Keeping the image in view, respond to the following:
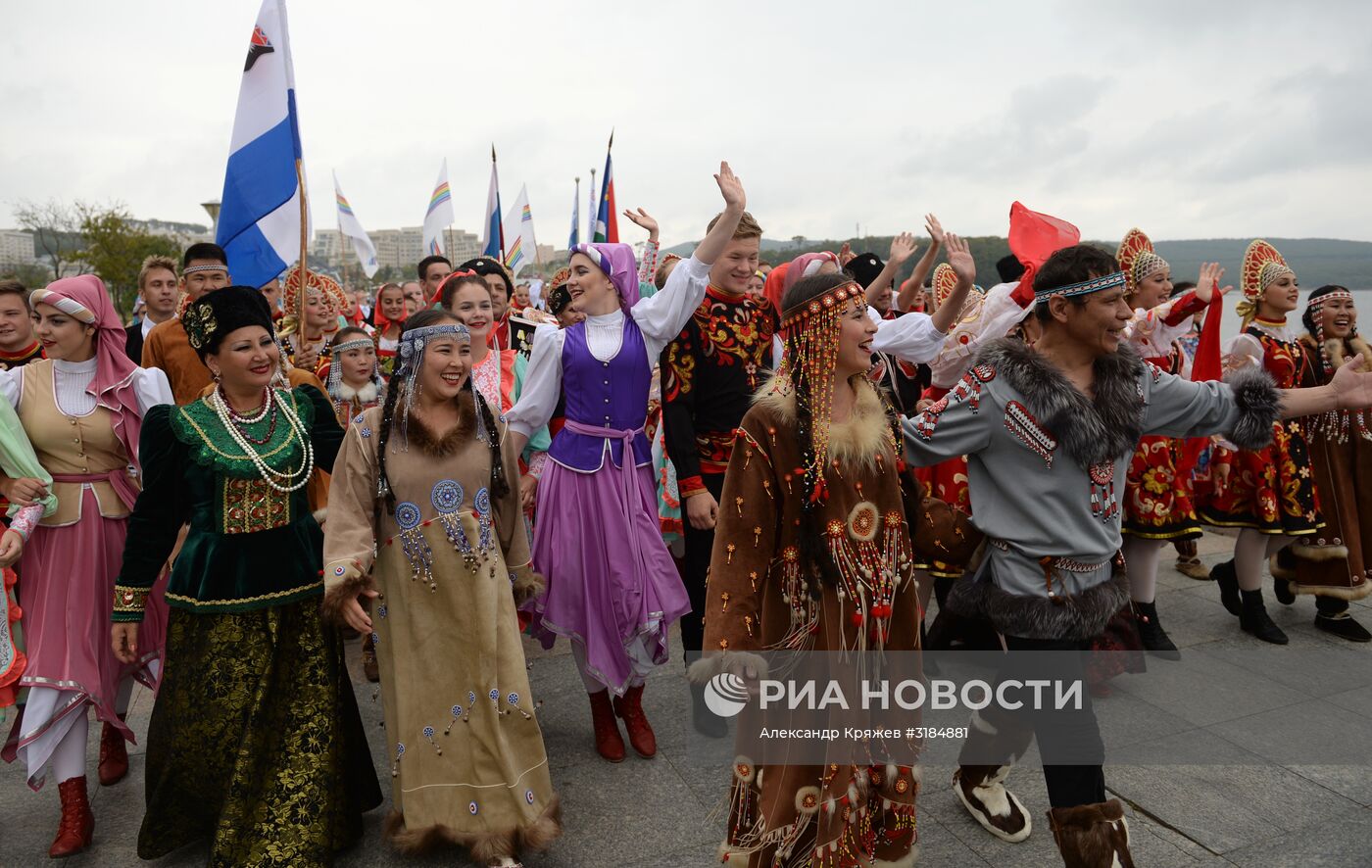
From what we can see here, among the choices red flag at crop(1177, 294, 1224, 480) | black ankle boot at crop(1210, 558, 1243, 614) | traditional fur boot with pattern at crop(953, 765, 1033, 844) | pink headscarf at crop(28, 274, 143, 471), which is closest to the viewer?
traditional fur boot with pattern at crop(953, 765, 1033, 844)

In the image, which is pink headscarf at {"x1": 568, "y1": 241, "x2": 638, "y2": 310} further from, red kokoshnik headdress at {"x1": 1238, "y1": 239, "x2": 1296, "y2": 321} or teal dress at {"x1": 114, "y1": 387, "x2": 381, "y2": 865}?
red kokoshnik headdress at {"x1": 1238, "y1": 239, "x2": 1296, "y2": 321}

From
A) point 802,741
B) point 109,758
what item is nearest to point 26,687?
point 109,758

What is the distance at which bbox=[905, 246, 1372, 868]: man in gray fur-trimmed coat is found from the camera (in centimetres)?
271

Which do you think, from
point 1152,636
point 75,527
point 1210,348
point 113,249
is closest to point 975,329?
point 1210,348

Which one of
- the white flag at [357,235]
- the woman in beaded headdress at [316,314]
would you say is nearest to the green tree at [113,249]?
the white flag at [357,235]

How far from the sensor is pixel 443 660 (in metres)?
3.11

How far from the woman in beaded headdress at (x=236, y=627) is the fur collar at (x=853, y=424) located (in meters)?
1.77

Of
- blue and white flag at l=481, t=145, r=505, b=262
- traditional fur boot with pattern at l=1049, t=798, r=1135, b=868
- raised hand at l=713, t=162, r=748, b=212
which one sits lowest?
traditional fur boot with pattern at l=1049, t=798, r=1135, b=868

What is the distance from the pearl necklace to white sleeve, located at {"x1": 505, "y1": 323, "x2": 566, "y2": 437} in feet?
3.13

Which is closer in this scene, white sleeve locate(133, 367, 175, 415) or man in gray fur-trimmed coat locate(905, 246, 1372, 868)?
man in gray fur-trimmed coat locate(905, 246, 1372, 868)

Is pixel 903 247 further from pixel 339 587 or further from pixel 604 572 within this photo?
pixel 339 587

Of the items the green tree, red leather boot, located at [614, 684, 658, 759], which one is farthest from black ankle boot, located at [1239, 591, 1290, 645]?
the green tree

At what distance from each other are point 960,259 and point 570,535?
219 cm

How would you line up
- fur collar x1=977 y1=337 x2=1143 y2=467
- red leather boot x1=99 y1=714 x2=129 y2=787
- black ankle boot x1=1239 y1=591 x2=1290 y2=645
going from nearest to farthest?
fur collar x1=977 y1=337 x2=1143 y2=467
red leather boot x1=99 y1=714 x2=129 y2=787
black ankle boot x1=1239 y1=591 x2=1290 y2=645
